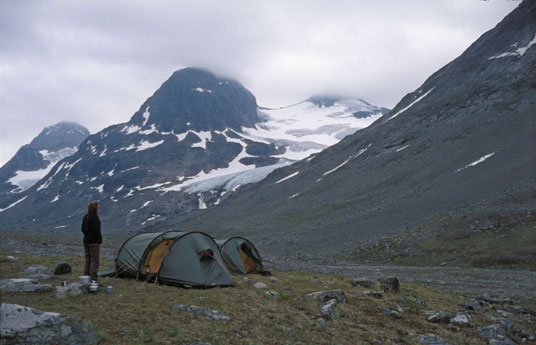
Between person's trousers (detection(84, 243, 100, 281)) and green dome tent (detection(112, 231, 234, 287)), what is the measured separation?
2186mm

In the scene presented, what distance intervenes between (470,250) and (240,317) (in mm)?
25591

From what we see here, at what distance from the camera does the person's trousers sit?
13.0 metres

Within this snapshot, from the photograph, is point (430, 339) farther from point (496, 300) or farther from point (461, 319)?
point (496, 300)

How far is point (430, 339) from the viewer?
9.75 meters

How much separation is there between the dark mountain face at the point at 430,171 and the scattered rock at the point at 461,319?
82.0 feet

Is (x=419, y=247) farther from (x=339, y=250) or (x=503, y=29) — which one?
(x=503, y=29)

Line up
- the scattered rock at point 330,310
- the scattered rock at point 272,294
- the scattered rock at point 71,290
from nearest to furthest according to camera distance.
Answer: the scattered rock at point 71,290 < the scattered rock at point 330,310 < the scattered rock at point 272,294

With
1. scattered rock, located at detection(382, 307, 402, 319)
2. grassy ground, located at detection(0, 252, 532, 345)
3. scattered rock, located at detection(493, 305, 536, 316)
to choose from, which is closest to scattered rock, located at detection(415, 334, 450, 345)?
grassy ground, located at detection(0, 252, 532, 345)

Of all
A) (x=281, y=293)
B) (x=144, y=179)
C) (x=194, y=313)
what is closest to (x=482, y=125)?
(x=281, y=293)

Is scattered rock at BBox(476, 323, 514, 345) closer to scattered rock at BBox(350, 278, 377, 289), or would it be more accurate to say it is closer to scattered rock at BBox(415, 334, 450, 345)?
scattered rock at BBox(415, 334, 450, 345)

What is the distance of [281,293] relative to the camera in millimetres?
13625

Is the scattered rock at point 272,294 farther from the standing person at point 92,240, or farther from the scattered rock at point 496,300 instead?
the scattered rock at point 496,300

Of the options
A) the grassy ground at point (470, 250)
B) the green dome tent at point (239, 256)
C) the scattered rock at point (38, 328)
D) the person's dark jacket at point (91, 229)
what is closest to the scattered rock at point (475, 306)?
the green dome tent at point (239, 256)

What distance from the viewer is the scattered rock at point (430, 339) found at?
959 cm
